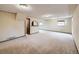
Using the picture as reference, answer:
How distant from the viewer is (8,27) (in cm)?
627

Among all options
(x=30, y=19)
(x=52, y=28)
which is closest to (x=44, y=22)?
(x=52, y=28)

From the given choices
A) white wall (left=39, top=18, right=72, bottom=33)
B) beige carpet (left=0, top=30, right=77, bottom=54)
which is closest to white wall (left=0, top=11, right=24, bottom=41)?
beige carpet (left=0, top=30, right=77, bottom=54)

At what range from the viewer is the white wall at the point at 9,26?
574 cm

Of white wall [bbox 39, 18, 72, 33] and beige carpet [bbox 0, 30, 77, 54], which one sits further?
white wall [bbox 39, 18, 72, 33]

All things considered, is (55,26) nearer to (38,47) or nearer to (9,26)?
(9,26)

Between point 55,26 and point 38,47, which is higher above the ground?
point 55,26

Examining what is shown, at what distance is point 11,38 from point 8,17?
57.2 inches

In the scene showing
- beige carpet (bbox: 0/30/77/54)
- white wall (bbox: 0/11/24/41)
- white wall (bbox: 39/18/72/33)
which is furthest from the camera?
white wall (bbox: 39/18/72/33)

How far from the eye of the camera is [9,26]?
20.9ft

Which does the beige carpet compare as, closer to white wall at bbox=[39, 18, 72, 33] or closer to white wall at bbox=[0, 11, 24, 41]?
→ white wall at bbox=[0, 11, 24, 41]

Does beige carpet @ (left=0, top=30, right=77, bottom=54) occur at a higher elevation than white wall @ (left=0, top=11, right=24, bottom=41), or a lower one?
lower

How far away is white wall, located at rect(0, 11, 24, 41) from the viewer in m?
5.74

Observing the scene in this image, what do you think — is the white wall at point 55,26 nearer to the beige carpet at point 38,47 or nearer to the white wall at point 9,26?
the beige carpet at point 38,47

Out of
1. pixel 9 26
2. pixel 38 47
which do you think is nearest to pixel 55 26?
pixel 9 26
